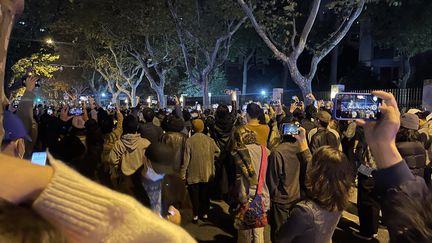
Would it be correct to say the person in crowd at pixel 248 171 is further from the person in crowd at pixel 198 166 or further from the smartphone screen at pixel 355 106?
the person in crowd at pixel 198 166

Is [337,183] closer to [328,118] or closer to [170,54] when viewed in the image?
[328,118]

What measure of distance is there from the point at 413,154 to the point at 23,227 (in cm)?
591

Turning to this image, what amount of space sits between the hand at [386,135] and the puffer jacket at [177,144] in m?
4.85

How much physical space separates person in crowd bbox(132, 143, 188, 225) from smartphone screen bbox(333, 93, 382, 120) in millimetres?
1445

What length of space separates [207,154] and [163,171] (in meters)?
3.68

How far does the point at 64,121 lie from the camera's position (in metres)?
10.1

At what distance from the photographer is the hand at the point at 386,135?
207cm

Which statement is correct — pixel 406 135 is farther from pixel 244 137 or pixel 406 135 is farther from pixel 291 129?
pixel 244 137

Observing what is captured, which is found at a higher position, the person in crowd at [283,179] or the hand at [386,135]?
the hand at [386,135]

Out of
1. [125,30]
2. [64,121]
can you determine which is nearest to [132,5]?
[125,30]

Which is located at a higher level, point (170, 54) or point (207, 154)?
point (170, 54)

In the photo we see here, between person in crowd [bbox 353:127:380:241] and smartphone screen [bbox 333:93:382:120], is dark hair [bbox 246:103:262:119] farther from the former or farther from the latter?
smartphone screen [bbox 333:93:382:120]

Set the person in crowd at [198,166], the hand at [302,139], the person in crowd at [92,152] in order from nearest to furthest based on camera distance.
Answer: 1. the hand at [302,139]
2. the person in crowd at [92,152]
3. the person in crowd at [198,166]

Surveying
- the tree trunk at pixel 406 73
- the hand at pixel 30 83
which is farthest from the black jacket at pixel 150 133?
the tree trunk at pixel 406 73
